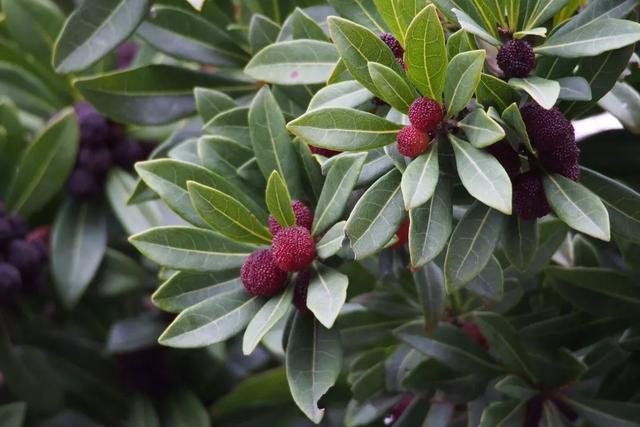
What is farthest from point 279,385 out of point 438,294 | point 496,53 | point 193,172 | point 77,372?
point 496,53

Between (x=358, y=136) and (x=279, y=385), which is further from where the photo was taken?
(x=279, y=385)

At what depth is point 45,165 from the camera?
1362 mm

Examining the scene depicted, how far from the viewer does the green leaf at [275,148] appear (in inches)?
36.0

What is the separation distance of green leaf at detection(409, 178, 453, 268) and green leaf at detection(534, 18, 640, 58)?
6.2 inches

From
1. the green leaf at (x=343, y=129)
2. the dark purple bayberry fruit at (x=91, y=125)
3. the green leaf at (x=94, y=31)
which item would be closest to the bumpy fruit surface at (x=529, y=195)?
the green leaf at (x=343, y=129)

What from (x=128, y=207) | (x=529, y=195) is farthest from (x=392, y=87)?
(x=128, y=207)

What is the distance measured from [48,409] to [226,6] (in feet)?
2.17

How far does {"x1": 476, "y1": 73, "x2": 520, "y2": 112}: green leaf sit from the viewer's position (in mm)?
769

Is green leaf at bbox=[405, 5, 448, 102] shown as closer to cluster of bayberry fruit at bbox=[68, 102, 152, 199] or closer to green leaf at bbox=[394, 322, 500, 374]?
green leaf at bbox=[394, 322, 500, 374]

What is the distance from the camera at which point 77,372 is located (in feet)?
4.92

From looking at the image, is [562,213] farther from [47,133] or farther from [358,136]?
[47,133]

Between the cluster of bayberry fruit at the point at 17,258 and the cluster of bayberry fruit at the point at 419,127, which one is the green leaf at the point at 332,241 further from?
the cluster of bayberry fruit at the point at 17,258

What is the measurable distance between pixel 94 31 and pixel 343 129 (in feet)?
1.51

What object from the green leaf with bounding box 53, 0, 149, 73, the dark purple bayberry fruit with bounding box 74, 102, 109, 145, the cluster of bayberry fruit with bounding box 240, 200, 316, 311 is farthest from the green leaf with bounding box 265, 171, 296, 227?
the dark purple bayberry fruit with bounding box 74, 102, 109, 145
